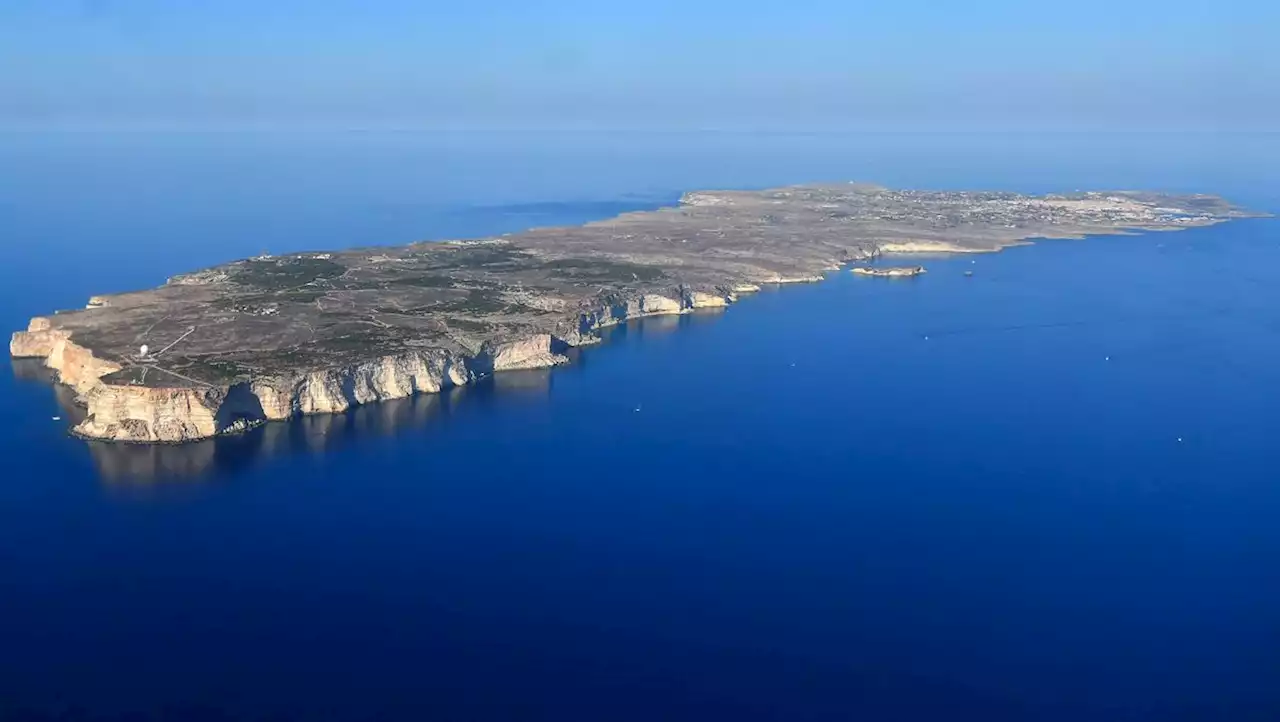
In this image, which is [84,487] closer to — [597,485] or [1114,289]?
[597,485]

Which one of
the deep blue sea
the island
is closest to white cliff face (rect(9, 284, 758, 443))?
the deep blue sea

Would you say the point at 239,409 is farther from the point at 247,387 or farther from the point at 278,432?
the point at 278,432

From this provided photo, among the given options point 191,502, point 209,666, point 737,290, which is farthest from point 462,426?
point 737,290

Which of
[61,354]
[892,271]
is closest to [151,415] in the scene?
[61,354]

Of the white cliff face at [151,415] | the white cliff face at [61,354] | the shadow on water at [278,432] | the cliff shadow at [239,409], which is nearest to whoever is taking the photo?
the shadow on water at [278,432]

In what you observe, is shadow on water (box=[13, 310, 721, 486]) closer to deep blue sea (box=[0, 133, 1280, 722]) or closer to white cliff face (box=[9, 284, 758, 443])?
deep blue sea (box=[0, 133, 1280, 722])

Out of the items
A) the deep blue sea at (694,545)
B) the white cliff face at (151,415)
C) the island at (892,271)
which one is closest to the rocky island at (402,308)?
the white cliff face at (151,415)

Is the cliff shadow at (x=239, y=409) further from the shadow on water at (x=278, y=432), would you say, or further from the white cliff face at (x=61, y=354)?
the white cliff face at (x=61, y=354)
